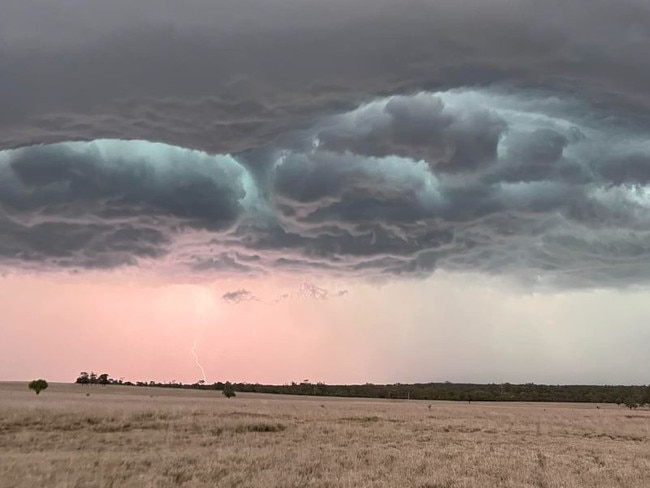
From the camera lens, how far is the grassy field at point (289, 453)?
70.4ft

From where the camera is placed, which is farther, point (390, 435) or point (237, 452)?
point (390, 435)

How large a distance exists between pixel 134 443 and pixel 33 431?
315 inches

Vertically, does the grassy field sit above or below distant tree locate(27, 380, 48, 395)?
below

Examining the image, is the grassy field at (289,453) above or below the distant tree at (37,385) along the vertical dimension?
below

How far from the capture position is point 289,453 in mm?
29422

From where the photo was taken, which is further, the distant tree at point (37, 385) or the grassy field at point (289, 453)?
the distant tree at point (37, 385)

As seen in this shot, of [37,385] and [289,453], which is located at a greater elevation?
[37,385]

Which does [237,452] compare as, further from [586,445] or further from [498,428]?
[498,428]

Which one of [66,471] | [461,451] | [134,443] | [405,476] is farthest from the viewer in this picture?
[134,443]

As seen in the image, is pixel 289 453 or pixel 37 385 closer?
pixel 289 453

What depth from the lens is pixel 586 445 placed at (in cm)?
3844

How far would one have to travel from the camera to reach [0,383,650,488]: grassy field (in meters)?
21.5

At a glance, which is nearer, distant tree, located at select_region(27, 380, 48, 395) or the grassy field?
the grassy field

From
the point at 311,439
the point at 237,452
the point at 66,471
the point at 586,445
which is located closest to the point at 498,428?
the point at 586,445
